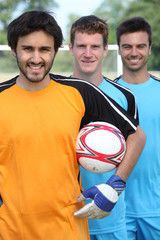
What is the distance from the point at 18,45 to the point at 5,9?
22837 mm

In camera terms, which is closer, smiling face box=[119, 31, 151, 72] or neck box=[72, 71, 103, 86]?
neck box=[72, 71, 103, 86]

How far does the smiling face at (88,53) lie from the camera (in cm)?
376

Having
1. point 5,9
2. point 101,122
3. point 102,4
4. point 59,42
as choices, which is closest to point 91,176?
point 101,122

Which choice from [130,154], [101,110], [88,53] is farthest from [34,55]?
[88,53]

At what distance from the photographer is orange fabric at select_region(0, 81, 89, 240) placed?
2.53m

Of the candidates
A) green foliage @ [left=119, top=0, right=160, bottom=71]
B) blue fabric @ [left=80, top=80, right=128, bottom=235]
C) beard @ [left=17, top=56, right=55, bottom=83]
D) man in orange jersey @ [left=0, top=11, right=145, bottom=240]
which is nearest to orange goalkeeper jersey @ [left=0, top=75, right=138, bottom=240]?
man in orange jersey @ [left=0, top=11, right=145, bottom=240]

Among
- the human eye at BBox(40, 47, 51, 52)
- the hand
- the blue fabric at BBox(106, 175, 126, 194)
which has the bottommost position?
the hand

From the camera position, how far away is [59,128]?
2.57 meters

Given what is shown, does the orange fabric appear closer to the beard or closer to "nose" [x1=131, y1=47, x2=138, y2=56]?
the beard

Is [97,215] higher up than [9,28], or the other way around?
[9,28]

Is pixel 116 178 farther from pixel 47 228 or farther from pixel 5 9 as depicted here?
pixel 5 9

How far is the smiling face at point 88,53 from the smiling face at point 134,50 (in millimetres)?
375

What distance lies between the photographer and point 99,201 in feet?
8.09

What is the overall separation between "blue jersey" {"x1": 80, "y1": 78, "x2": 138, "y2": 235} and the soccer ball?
800 mm
